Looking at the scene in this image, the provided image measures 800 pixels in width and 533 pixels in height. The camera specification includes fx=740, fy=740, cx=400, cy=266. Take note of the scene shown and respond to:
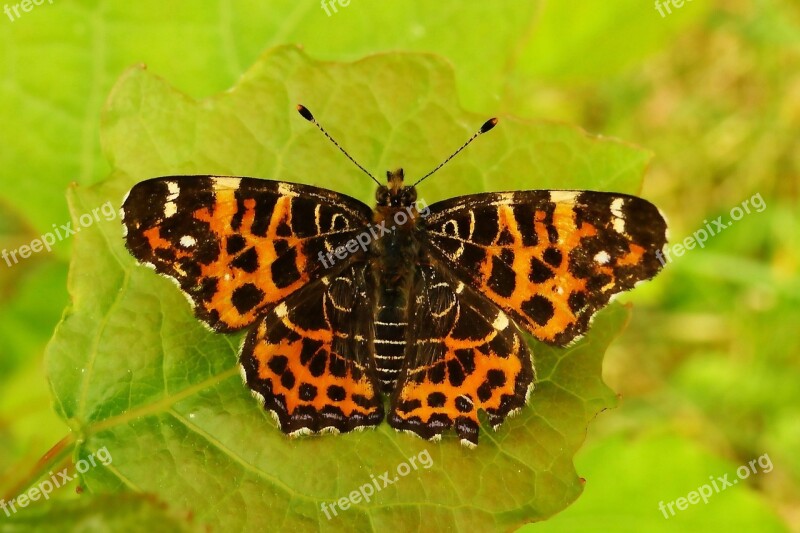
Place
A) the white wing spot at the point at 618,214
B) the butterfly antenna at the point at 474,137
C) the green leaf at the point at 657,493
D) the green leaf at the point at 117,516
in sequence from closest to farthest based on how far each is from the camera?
the green leaf at the point at 117,516 < the white wing spot at the point at 618,214 < the butterfly antenna at the point at 474,137 < the green leaf at the point at 657,493

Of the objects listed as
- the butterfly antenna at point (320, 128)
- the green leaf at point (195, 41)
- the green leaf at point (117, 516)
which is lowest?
the green leaf at point (117, 516)

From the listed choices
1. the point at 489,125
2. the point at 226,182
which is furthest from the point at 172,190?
the point at 489,125

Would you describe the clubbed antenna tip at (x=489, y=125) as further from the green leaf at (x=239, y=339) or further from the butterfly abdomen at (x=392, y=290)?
the butterfly abdomen at (x=392, y=290)

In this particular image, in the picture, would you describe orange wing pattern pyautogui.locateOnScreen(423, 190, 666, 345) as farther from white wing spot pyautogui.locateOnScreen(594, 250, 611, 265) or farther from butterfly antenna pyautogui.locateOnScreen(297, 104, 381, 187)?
butterfly antenna pyautogui.locateOnScreen(297, 104, 381, 187)

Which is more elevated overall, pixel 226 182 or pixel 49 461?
pixel 226 182

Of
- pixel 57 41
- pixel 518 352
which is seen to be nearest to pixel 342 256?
pixel 518 352

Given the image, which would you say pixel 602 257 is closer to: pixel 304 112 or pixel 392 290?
pixel 392 290

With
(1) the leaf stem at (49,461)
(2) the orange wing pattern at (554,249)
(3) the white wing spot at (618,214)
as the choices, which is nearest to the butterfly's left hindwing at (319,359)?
(2) the orange wing pattern at (554,249)
